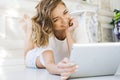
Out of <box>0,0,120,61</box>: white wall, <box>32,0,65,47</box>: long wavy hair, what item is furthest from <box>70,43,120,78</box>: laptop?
<box>0,0,120,61</box>: white wall

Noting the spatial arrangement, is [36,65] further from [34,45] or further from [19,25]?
[19,25]

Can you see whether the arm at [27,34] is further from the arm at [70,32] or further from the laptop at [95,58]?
the laptop at [95,58]

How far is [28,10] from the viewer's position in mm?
1599

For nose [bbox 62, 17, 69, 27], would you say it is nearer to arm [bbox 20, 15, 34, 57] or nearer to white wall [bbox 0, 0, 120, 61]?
arm [bbox 20, 15, 34, 57]

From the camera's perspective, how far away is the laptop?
67cm

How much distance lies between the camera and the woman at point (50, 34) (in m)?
1.20

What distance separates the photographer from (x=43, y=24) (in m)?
1.25

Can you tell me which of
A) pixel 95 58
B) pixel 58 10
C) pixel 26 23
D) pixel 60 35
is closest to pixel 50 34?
pixel 60 35

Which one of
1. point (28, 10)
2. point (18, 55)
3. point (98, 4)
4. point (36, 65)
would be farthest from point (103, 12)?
point (36, 65)

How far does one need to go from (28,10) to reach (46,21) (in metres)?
0.39

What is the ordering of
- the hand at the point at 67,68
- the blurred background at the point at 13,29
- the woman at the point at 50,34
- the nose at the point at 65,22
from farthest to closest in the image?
the blurred background at the point at 13,29
the nose at the point at 65,22
the woman at the point at 50,34
the hand at the point at 67,68

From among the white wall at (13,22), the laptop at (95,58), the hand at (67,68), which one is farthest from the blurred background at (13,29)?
the hand at (67,68)

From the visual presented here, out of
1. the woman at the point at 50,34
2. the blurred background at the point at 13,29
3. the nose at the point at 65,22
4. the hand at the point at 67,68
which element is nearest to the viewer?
the hand at the point at 67,68

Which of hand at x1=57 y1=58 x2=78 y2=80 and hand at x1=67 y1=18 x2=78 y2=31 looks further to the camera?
hand at x1=67 y1=18 x2=78 y2=31
